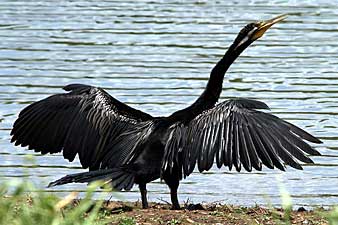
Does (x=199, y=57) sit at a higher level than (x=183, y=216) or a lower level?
higher

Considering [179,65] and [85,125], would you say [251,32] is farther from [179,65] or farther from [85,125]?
[179,65]

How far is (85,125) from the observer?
9.95 meters

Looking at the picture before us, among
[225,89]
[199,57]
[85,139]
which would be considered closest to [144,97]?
[225,89]

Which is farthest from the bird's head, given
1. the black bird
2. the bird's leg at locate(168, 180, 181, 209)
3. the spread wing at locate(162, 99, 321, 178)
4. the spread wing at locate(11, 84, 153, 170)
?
the bird's leg at locate(168, 180, 181, 209)

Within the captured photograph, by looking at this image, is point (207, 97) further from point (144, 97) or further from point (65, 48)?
point (65, 48)

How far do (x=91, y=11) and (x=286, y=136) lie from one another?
13.3 metres

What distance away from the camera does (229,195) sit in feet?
36.7

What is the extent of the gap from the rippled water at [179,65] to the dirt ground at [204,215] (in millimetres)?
1515

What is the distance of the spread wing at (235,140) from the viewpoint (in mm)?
8773

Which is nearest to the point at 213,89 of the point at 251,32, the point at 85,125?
the point at 251,32

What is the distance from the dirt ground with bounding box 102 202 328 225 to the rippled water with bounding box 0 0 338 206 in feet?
4.97

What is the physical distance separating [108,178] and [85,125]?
1020 mm

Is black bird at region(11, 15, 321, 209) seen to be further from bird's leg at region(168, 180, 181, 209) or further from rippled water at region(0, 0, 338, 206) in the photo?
rippled water at region(0, 0, 338, 206)

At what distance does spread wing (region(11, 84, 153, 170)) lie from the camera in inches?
388
